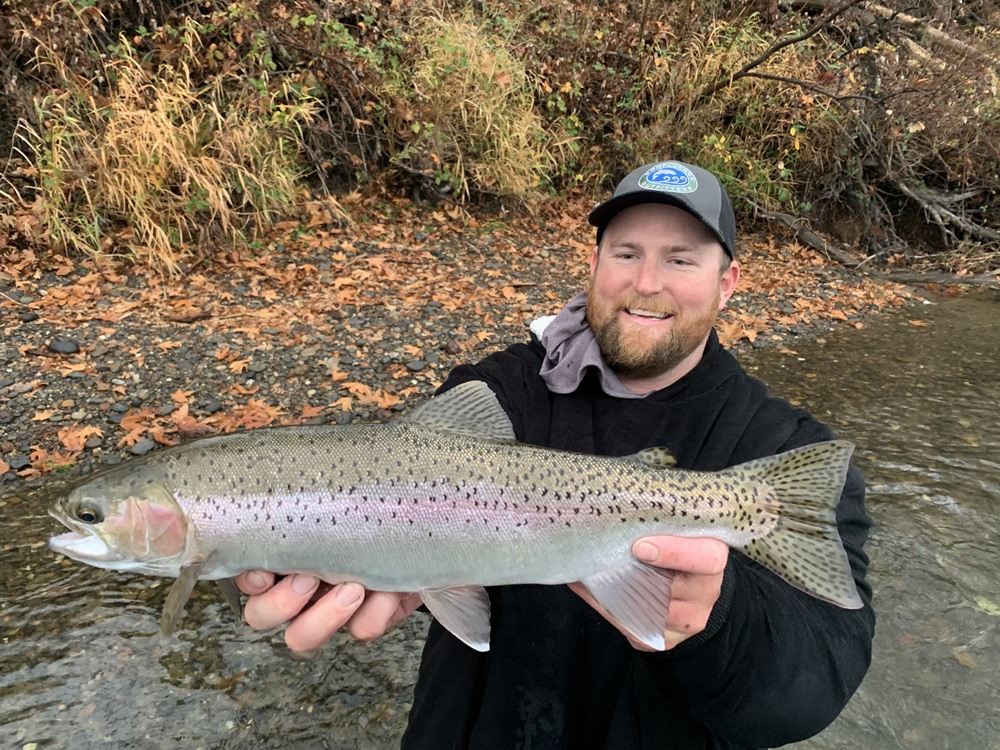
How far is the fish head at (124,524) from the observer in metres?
2.08

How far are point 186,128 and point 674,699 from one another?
743cm

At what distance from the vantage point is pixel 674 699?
1799mm

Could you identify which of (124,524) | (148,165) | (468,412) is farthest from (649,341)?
(148,165)

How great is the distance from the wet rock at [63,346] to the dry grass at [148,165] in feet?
4.64

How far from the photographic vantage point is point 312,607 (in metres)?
2.02

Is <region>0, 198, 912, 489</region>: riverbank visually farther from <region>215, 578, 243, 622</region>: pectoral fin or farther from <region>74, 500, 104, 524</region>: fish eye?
<region>215, 578, 243, 622</region>: pectoral fin

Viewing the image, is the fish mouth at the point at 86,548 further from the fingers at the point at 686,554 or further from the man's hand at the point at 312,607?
the fingers at the point at 686,554

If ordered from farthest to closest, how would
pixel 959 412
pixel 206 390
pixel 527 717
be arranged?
pixel 959 412 → pixel 206 390 → pixel 527 717

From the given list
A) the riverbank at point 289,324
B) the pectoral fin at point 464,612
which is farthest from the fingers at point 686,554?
the riverbank at point 289,324

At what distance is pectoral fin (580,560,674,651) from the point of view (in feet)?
5.55

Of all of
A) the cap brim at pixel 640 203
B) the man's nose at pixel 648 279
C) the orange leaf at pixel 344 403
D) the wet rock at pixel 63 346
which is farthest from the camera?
the wet rock at pixel 63 346

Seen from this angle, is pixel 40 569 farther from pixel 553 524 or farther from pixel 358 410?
pixel 553 524

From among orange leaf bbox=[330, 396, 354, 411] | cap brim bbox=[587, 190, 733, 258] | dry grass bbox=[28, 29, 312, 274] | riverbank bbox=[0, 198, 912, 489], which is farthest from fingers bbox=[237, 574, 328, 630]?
dry grass bbox=[28, 29, 312, 274]

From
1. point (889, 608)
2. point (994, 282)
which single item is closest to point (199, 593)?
point (889, 608)
